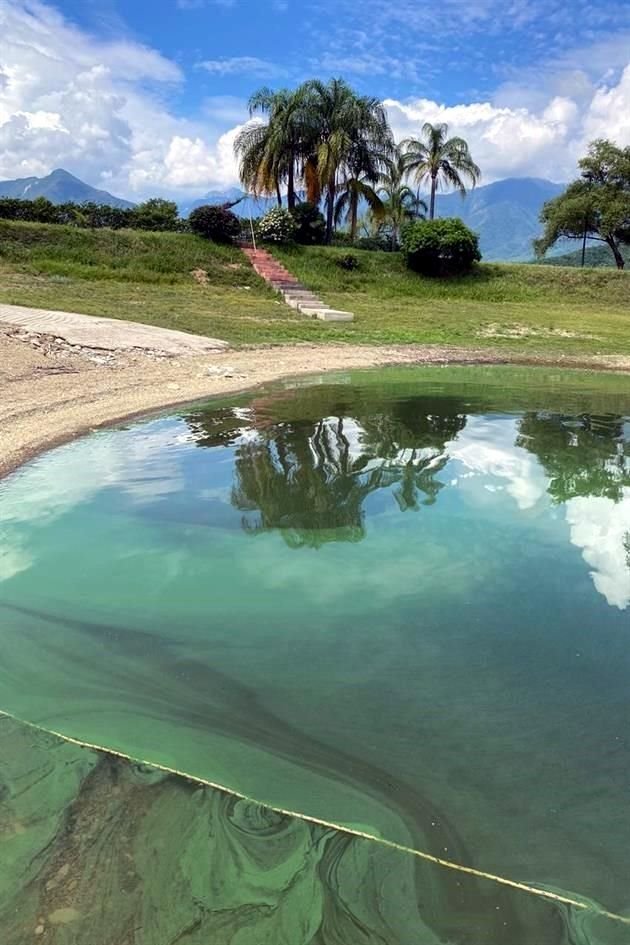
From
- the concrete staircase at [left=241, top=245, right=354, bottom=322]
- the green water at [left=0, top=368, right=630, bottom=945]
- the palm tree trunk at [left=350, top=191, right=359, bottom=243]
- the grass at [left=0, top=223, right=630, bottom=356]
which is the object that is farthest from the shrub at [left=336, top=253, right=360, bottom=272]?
the green water at [left=0, top=368, right=630, bottom=945]

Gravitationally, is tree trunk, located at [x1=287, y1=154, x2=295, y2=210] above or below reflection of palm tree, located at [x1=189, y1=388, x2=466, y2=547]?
above

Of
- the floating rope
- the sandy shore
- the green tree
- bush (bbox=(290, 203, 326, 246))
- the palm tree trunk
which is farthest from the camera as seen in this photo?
the green tree

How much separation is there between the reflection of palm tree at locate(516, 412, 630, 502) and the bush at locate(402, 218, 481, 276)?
22.0 metres

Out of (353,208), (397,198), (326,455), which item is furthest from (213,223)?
(326,455)

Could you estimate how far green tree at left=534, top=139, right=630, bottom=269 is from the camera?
38.7 meters

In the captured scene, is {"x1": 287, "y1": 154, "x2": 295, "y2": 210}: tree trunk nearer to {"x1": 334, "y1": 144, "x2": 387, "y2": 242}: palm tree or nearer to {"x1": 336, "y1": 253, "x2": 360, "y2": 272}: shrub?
{"x1": 334, "y1": 144, "x2": 387, "y2": 242}: palm tree

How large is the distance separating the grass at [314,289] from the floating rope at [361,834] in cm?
1422

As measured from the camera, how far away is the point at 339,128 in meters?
33.6

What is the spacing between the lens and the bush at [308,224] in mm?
35812

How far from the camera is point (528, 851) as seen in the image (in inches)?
121

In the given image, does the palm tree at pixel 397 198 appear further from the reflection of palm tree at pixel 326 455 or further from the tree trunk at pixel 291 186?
the reflection of palm tree at pixel 326 455

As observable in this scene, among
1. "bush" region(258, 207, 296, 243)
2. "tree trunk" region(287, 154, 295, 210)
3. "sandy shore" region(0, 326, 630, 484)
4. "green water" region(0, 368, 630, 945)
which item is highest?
"tree trunk" region(287, 154, 295, 210)

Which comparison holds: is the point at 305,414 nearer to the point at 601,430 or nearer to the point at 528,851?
the point at 601,430

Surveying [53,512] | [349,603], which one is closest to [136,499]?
[53,512]
